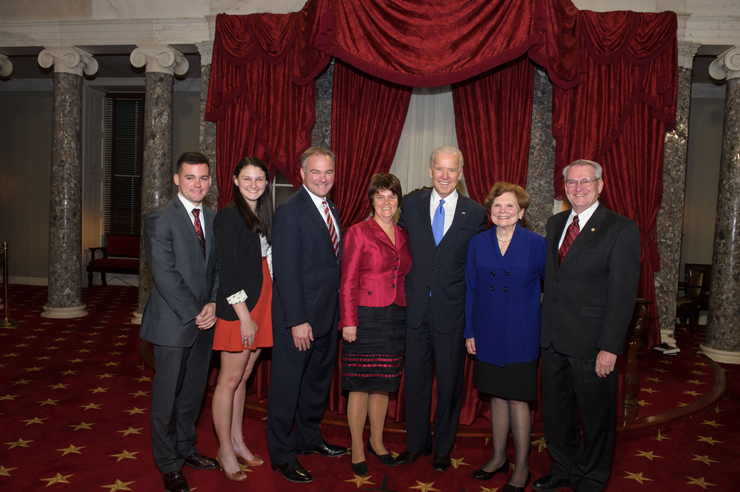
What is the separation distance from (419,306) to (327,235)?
67 cm

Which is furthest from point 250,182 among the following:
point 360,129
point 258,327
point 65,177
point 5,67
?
point 5,67

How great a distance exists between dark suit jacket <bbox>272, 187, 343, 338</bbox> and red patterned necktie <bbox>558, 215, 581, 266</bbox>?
124cm

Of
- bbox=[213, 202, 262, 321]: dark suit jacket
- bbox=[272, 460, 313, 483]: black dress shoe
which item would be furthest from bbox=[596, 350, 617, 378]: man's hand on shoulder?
bbox=[213, 202, 262, 321]: dark suit jacket

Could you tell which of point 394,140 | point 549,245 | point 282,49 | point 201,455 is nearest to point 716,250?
point 394,140

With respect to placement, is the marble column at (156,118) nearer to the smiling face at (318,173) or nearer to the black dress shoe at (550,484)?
the smiling face at (318,173)

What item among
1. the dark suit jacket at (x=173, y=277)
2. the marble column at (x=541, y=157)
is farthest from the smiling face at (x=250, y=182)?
the marble column at (x=541, y=157)

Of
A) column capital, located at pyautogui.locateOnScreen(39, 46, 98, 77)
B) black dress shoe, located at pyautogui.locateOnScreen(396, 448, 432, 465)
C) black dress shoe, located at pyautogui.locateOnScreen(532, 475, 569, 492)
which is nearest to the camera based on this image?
black dress shoe, located at pyautogui.locateOnScreen(532, 475, 569, 492)

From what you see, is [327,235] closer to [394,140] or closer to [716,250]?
[394,140]

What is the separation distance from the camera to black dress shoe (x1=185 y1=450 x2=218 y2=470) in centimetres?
283

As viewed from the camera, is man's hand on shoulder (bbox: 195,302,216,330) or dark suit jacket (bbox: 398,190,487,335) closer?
man's hand on shoulder (bbox: 195,302,216,330)

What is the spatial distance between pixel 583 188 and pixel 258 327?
1.93m

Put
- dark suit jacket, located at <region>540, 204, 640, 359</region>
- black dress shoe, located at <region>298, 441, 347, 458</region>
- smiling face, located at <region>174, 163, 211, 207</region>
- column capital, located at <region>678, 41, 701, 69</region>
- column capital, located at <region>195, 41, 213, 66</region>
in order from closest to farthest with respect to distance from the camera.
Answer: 1. dark suit jacket, located at <region>540, 204, 640, 359</region>
2. smiling face, located at <region>174, 163, 211, 207</region>
3. black dress shoe, located at <region>298, 441, 347, 458</region>
4. column capital, located at <region>678, 41, 701, 69</region>
5. column capital, located at <region>195, 41, 213, 66</region>

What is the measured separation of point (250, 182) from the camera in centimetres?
263

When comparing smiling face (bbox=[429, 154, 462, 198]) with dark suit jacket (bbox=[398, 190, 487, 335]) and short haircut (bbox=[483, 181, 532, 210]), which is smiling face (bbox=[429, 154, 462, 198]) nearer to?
dark suit jacket (bbox=[398, 190, 487, 335])
